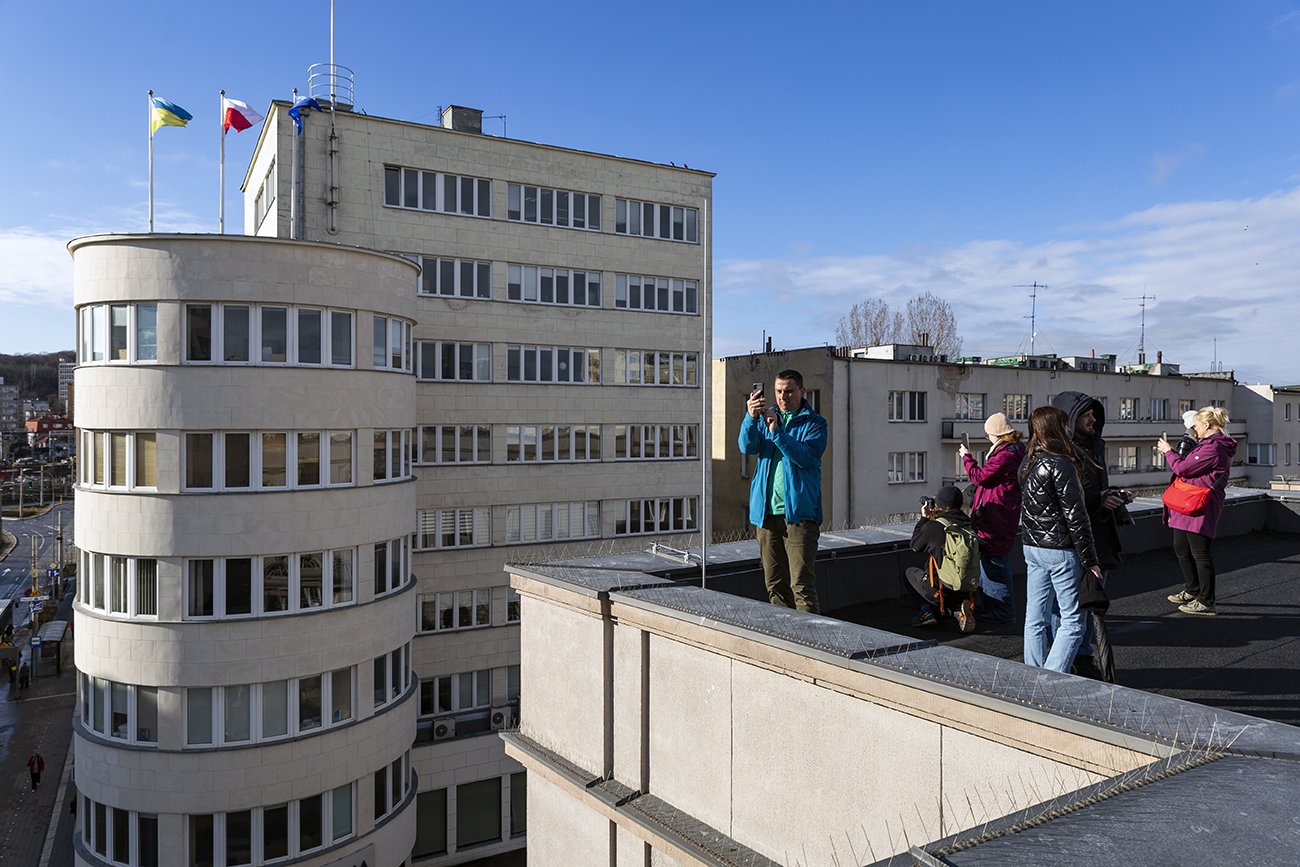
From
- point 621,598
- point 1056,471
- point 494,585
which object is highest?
point 1056,471

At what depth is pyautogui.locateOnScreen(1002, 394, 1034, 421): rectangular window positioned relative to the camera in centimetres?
4525

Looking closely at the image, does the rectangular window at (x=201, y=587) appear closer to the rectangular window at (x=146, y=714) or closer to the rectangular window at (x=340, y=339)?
the rectangular window at (x=146, y=714)

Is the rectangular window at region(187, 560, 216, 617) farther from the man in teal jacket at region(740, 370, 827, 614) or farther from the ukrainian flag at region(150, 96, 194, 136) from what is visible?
the man in teal jacket at region(740, 370, 827, 614)

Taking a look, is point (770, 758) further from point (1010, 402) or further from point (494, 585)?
point (1010, 402)

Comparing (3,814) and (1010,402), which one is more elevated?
(1010,402)

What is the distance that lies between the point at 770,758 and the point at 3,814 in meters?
38.7

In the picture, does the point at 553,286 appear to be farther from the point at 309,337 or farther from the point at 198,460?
the point at 198,460

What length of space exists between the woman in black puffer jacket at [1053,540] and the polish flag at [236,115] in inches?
926

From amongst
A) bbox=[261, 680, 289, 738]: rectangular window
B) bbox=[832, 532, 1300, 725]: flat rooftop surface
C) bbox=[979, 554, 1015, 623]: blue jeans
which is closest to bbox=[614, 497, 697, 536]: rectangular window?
bbox=[261, 680, 289, 738]: rectangular window

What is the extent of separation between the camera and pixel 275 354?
769 inches

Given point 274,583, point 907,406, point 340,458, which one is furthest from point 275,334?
point 907,406

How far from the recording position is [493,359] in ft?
98.2

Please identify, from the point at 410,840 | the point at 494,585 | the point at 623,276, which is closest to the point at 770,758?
the point at 410,840

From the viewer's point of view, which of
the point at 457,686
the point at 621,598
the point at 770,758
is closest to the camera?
the point at 770,758
